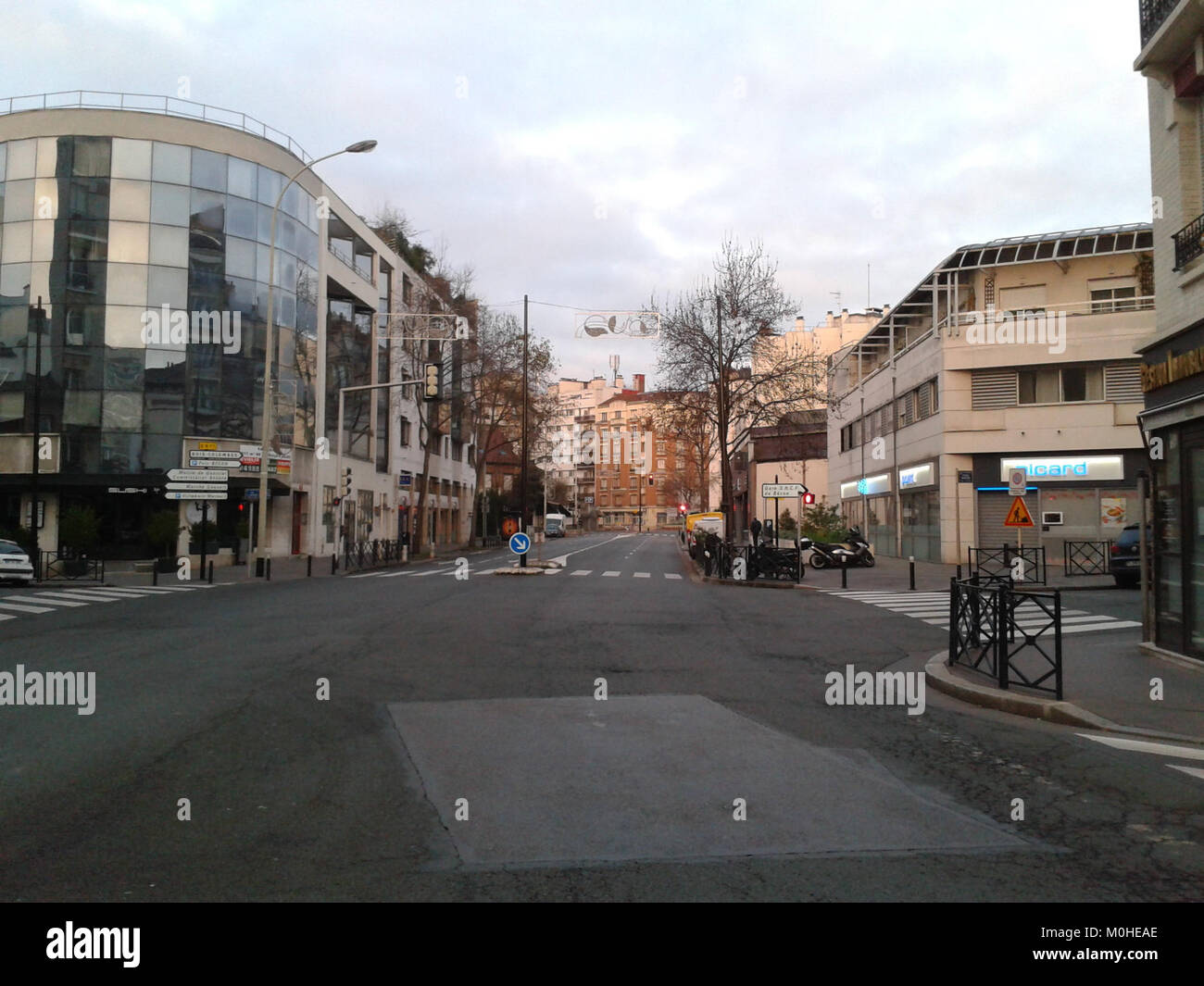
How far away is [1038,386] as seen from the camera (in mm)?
31891

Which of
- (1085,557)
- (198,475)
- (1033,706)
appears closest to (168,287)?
(198,475)

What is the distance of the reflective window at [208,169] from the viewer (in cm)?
3553

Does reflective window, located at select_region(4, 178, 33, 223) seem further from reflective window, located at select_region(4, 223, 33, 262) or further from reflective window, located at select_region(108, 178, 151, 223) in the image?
reflective window, located at select_region(108, 178, 151, 223)

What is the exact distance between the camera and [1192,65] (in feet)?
35.4

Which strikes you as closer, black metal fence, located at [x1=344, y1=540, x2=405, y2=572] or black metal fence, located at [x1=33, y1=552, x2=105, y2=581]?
black metal fence, located at [x1=33, y1=552, x2=105, y2=581]

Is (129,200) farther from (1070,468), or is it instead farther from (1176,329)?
(1070,468)

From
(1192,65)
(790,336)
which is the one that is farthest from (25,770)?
(790,336)

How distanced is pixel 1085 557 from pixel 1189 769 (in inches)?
995

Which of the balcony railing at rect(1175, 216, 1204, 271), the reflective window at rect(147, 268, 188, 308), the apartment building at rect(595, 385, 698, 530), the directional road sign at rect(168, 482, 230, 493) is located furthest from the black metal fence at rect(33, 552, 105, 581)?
the apartment building at rect(595, 385, 698, 530)

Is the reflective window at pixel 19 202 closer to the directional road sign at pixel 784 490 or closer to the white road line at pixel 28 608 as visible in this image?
the white road line at pixel 28 608

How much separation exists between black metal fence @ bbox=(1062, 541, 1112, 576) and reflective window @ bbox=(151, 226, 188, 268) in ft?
111

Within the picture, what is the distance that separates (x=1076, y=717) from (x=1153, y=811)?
273cm

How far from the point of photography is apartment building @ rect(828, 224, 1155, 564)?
30.8 m
